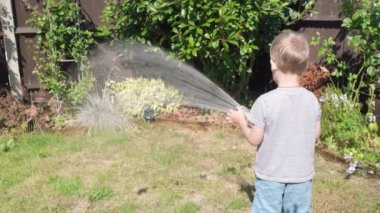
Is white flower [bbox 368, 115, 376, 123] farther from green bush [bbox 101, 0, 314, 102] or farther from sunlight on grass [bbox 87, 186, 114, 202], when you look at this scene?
sunlight on grass [bbox 87, 186, 114, 202]

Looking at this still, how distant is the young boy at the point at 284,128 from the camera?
8.75 ft

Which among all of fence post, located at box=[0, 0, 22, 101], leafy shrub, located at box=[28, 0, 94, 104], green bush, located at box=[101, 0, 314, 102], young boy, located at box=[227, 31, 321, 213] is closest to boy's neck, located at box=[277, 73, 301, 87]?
young boy, located at box=[227, 31, 321, 213]

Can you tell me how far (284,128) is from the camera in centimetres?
274

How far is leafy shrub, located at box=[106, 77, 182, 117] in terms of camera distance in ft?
21.1

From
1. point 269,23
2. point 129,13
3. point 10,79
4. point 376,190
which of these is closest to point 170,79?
point 129,13

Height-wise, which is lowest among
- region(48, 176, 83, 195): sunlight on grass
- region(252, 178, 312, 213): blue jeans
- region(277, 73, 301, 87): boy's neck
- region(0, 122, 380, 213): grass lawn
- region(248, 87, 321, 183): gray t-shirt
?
region(0, 122, 380, 213): grass lawn

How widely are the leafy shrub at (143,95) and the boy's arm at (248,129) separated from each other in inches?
139

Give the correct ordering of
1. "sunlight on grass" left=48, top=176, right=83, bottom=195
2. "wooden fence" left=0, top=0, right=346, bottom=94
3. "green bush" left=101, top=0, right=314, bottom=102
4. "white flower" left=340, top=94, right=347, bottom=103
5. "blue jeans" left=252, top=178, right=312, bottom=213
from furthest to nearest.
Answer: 1. "wooden fence" left=0, top=0, right=346, bottom=94
2. "green bush" left=101, top=0, right=314, bottom=102
3. "white flower" left=340, top=94, right=347, bottom=103
4. "sunlight on grass" left=48, top=176, right=83, bottom=195
5. "blue jeans" left=252, top=178, right=312, bottom=213

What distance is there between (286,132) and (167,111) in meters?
3.86

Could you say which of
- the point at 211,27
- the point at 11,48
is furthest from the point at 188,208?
the point at 11,48

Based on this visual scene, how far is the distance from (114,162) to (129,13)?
2348mm

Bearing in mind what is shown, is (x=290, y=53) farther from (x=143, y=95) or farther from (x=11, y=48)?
(x=11, y=48)

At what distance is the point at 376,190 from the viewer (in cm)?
421

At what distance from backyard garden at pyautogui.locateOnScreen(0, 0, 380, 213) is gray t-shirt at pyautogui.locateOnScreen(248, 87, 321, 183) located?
112cm
